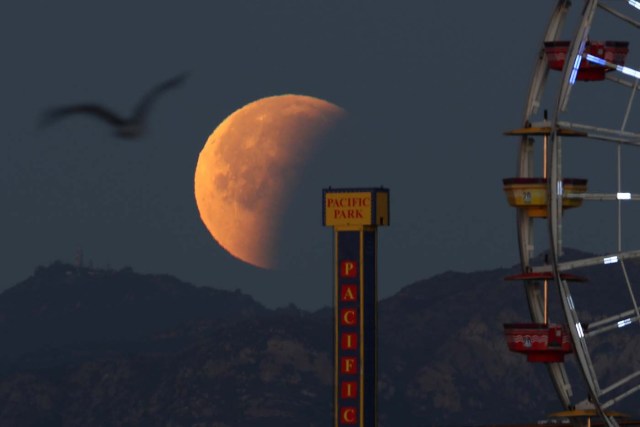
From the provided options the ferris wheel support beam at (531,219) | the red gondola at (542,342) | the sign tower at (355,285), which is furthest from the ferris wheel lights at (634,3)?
the sign tower at (355,285)

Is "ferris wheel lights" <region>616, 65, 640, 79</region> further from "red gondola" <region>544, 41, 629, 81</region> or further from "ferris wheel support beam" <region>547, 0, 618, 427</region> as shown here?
"ferris wheel support beam" <region>547, 0, 618, 427</region>

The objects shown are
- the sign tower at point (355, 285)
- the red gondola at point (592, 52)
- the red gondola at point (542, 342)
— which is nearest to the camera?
the red gondola at point (542, 342)

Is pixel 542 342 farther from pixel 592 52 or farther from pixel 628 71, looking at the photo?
pixel 592 52

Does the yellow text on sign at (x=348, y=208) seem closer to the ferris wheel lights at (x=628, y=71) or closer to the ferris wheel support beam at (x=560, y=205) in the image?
the ferris wheel lights at (x=628, y=71)

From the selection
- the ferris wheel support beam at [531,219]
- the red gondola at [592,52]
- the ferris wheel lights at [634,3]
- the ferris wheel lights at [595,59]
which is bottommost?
the ferris wheel support beam at [531,219]

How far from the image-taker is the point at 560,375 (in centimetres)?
10838

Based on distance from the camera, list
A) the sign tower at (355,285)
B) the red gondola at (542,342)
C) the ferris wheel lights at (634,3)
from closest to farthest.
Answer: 1. the red gondola at (542,342)
2. the ferris wheel lights at (634,3)
3. the sign tower at (355,285)

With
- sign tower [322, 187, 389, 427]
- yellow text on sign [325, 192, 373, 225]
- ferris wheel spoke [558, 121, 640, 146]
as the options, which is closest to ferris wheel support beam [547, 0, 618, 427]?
ferris wheel spoke [558, 121, 640, 146]

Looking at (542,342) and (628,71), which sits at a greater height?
(628,71)

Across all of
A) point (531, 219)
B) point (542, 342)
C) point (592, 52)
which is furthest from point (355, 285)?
point (592, 52)

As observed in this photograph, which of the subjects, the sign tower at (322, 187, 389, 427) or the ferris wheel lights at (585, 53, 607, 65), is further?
the sign tower at (322, 187, 389, 427)

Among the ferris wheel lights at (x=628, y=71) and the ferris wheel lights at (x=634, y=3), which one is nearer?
the ferris wheel lights at (x=628, y=71)

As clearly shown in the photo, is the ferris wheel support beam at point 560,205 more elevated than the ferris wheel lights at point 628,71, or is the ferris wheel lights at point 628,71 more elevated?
the ferris wheel lights at point 628,71

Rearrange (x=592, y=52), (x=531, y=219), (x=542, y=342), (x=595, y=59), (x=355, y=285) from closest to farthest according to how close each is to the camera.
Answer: (x=542, y=342) < (x=595, y=59) < (x=592, y=52) < (x=531, y=219) < (x=355, y=285)
